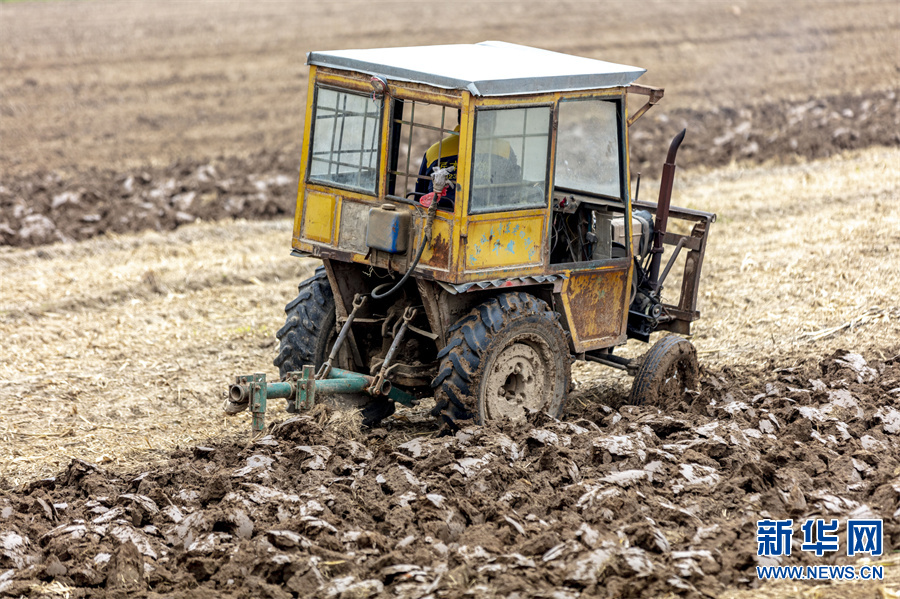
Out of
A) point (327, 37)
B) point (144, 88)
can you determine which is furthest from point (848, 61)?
point (144, 88)

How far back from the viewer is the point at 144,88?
22.4 metres

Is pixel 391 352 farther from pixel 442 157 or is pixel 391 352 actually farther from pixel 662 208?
pixel 662 208

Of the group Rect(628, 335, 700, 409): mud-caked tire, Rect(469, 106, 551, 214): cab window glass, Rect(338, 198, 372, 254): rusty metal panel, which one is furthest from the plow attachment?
Rect(628, 335, 700, 409): mud-caked tire

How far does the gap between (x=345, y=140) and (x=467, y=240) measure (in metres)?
1.20

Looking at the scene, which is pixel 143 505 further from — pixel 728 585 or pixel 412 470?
pixel 728 585

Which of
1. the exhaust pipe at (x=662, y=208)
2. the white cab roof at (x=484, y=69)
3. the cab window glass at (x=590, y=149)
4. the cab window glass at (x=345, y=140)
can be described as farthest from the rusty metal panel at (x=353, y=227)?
the exhaust pipe at (x=662, y=208)

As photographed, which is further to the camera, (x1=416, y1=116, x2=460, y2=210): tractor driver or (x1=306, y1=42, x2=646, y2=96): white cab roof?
(x1=416, y1=116, x2=460, y2=210): tractor driver

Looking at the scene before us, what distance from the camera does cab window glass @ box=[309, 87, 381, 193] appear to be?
738 cm

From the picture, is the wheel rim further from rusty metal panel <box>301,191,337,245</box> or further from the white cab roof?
the white cab roof

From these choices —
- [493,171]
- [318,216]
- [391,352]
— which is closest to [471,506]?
[391,352]

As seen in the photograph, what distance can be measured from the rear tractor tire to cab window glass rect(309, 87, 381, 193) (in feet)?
2.69

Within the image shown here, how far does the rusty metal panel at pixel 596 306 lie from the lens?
781 cm

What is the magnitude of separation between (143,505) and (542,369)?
113 inches

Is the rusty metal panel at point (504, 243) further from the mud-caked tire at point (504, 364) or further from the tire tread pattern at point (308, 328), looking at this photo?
the tire tread pattern at point (308, 328)
